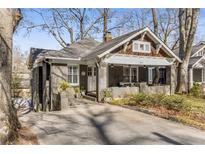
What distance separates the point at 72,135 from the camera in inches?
273

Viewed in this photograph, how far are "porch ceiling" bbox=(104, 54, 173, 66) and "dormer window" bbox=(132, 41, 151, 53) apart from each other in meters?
0.53

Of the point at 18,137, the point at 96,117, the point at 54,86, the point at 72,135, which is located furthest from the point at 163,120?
the point at 54,86

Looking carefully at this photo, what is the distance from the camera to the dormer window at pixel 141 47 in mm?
16125

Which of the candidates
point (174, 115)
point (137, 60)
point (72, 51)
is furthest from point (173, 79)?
point (174, 115)

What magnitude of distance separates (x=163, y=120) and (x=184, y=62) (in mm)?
9870

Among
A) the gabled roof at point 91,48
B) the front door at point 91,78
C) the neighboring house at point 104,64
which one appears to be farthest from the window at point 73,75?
the front door at point 91,78

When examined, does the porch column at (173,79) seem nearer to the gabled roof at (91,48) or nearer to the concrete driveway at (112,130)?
the gabled roof at (91,48)

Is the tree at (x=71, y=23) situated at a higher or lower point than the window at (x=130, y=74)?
higher

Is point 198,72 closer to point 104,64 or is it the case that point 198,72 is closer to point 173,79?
point 173,79

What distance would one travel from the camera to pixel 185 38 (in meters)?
17.9

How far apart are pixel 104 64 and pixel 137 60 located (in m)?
2.86

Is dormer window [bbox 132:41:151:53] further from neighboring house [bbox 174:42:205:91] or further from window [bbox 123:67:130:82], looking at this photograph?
neighboring house [bbox 174:42:205:91]
